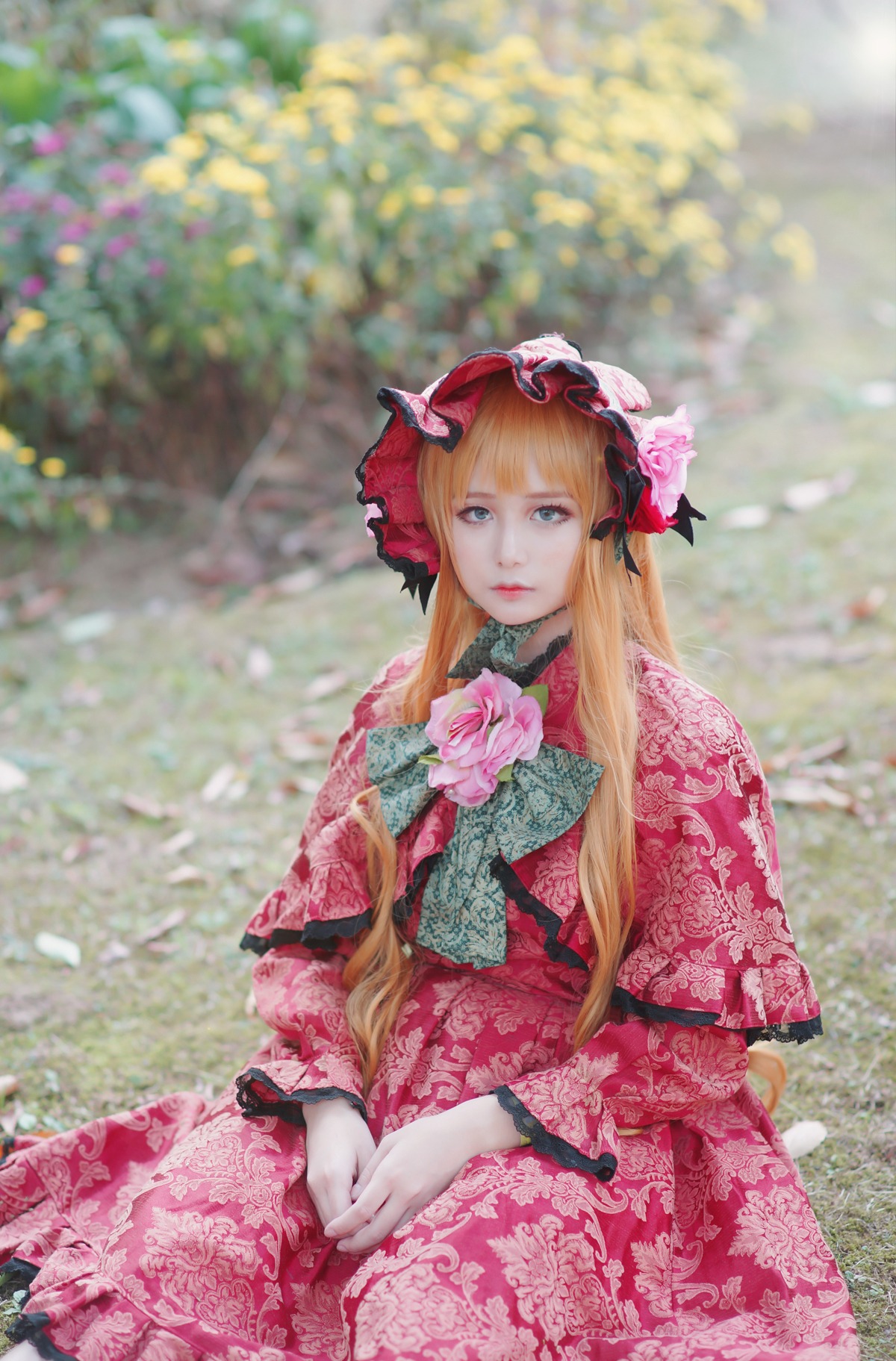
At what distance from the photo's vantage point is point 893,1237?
185 centimetres

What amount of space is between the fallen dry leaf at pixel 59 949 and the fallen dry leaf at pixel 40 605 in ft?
6.62

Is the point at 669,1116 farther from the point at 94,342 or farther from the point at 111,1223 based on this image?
the point at 94,342

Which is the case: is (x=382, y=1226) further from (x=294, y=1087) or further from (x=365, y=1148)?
(x=294, y=1087)

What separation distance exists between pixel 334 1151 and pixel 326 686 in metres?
2.34

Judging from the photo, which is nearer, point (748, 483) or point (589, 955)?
point (589, 955)

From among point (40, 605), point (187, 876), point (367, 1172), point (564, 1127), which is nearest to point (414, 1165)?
point (367, 1172)

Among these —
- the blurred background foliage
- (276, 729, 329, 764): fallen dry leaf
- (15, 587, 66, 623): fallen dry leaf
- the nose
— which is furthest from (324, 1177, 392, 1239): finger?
the blurred background foliage

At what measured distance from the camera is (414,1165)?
152cm

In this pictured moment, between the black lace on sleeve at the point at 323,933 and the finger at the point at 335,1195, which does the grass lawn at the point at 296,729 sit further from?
the finger at the point at 335,1195

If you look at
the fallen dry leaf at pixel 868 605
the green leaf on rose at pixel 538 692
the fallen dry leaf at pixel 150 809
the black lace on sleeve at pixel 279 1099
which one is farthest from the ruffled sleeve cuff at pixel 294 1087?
the fallen dry leaf at pixel 868 605

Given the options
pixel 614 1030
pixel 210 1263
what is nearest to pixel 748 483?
pixel 614 1030

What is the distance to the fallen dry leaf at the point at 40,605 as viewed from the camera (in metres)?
4.50

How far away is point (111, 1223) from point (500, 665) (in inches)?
40.6

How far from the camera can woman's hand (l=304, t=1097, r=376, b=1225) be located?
1.55 m
